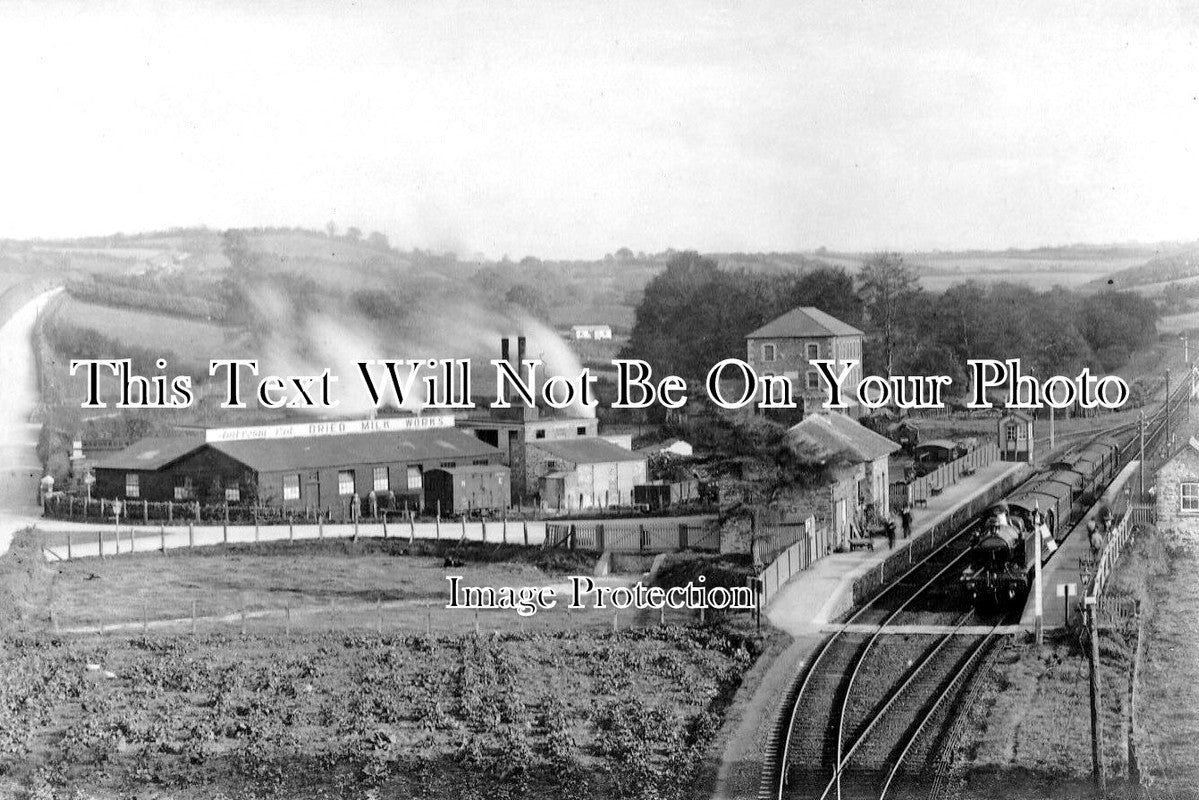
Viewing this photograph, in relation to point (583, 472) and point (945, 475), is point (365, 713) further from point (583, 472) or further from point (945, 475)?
point (945, 475)

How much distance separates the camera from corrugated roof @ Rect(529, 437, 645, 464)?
1034 centimetres

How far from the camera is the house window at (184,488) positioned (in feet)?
36.4

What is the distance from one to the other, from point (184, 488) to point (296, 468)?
837mm

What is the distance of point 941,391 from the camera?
9992mm

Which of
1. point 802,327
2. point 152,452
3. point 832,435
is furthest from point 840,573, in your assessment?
point 152,452

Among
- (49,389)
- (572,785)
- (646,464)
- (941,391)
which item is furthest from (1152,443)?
(49,389)

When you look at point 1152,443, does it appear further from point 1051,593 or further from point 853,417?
point 853,417

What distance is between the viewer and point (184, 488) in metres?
11.1

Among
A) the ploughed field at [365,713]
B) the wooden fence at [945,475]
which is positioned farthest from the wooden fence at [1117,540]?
the ploughed field at [365,713]

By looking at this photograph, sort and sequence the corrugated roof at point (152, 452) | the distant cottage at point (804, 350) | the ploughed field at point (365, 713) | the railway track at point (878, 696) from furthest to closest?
the corrugated roof at point (152, 452) < the distant cottage at point (804, 350) < the ploughed field at point (365, 713) < the railway track at point (878, 696)

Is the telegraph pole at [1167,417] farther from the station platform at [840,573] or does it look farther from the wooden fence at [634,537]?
the wooden fence at [634,537]

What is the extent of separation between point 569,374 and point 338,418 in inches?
63.9

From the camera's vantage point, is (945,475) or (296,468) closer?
(296,468)

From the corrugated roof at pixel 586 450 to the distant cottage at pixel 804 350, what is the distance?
3.37 ft
